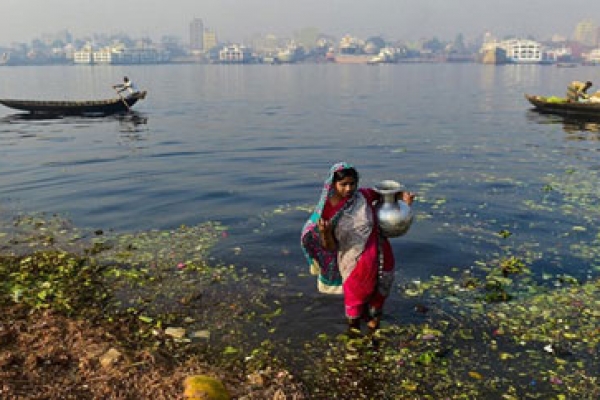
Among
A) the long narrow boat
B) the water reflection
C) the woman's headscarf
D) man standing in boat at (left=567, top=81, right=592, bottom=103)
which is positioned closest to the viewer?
the woman's headscarf

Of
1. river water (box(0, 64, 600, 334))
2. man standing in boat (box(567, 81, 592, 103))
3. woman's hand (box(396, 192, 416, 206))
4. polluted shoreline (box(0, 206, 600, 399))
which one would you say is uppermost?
man standing in boat (box(567, 81, 592, 103))

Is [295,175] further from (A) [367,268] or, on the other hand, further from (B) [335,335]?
(A) [367,268]

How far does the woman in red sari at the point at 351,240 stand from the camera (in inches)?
236

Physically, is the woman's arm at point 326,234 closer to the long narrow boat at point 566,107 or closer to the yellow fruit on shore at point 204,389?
the yellow fruit on shore at point 204,389

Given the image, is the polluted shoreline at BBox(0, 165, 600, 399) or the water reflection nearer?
the polluted shoreline at BBox(0, 165, 600, 399)

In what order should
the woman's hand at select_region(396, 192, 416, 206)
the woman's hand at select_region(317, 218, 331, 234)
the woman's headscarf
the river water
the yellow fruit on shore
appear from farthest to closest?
the river water
the woman's hand at select_region(396, 192, 416, 206)
the woman's headscarf
the woman's hand at select_region(317, 218, 331, 234)
the yellow fruit on shore

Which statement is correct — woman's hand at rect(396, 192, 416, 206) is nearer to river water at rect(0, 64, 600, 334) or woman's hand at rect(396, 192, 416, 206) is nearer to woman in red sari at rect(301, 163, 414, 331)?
woman in red sari at rect(301, 163, 414, 331)

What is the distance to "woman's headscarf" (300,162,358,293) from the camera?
6102mm

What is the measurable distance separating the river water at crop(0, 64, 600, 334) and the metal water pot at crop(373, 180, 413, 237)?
1.93 m

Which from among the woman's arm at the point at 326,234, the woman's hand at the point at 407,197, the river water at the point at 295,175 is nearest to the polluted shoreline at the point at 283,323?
the river water at the point at 295,175

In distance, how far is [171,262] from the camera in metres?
9.47

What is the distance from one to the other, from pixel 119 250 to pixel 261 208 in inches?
180

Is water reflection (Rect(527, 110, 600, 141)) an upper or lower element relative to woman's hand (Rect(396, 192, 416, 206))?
upper

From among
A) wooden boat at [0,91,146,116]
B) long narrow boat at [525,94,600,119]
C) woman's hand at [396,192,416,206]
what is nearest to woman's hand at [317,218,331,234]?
woman's hand at [396,192,416,206]
